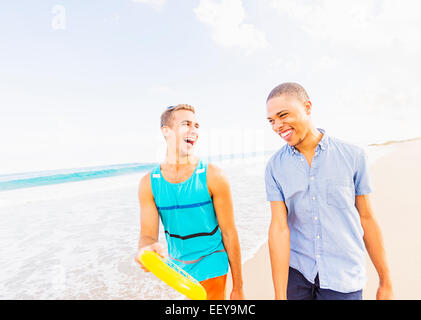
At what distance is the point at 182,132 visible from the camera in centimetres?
202

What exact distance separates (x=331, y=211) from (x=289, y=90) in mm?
941

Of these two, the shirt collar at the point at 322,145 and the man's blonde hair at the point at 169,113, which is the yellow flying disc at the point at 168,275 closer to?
the man's blonde hair at the point at 169,113

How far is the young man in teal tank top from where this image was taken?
1933 millimetres

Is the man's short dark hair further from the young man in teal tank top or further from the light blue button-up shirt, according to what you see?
the young man in teal tank top

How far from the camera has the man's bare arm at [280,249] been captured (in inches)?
66.2

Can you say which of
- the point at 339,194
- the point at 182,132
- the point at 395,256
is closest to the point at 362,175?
the point at 339,194

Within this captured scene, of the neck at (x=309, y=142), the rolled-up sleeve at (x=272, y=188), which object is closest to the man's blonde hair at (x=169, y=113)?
the rolled-up sleeve at (x=272, y=188)

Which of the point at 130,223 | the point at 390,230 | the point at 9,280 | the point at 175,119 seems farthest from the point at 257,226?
the point at 9,280

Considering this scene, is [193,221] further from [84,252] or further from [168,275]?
[84,252]

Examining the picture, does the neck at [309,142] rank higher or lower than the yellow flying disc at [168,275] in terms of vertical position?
higher

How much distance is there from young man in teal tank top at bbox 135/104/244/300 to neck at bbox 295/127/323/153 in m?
0.65

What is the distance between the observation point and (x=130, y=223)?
6.85m

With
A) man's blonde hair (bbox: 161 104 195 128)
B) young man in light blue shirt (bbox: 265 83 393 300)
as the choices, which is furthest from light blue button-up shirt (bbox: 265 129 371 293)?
man's blonde hair (bbox: 161 104 195 128)

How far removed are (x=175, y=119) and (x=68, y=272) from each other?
402 centimetres
